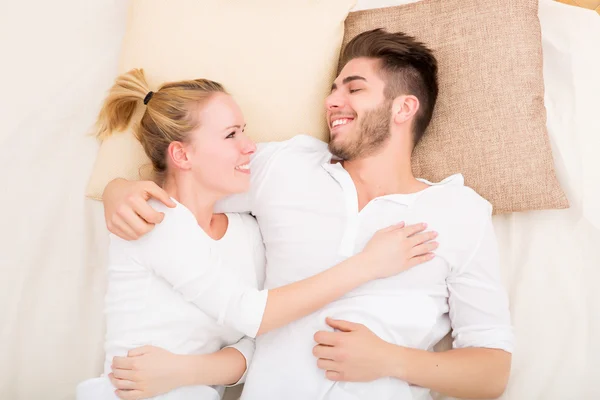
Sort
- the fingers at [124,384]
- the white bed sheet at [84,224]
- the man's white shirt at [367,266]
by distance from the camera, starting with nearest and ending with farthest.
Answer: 1. the fingers at [124,384]
2. the man's white shirt at [367,266]
3. the white bed sheet at [84,224]

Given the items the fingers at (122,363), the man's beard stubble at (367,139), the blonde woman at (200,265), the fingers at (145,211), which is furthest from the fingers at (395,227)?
the fingers at (122,363)

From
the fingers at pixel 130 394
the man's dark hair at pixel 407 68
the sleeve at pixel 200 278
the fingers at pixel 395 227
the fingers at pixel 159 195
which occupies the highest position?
the man's dark hair at pixel 407 68

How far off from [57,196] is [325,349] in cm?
103

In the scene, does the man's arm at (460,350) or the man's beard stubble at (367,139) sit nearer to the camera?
the man's arm at (460,350)

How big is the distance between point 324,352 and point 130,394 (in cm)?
51

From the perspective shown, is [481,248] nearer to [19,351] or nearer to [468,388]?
[468,388]

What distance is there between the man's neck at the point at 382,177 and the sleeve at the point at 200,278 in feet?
1.59

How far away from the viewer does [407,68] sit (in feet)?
5.91

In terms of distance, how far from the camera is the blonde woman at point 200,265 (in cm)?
142

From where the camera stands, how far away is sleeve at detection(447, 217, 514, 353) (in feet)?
4.89

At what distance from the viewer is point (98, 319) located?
1684mm

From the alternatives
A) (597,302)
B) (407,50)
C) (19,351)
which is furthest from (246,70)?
(597,302)

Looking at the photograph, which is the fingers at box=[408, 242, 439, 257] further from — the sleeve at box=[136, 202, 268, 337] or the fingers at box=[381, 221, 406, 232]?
the sleeve at box=[136, 202, 268, 337]

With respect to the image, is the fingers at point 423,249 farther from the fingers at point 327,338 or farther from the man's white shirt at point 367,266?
the fingers at point 327,338
